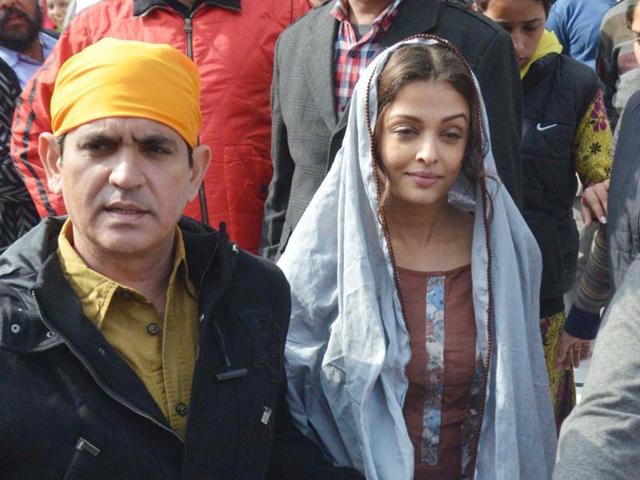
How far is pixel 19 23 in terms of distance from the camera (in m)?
4.64

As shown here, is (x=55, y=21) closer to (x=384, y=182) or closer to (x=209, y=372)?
(x=384, y=182)

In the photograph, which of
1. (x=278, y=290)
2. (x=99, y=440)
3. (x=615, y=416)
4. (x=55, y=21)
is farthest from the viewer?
(x=55, y=21)

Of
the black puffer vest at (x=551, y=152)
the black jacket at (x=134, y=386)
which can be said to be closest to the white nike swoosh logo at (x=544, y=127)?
the black puffer vest at (x=551, y=152)

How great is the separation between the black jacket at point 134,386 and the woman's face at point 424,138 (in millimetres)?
505

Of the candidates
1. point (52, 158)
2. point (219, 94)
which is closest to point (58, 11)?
point (219, 94)

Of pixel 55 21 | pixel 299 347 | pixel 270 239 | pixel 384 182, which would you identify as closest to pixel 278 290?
pixel 299 347

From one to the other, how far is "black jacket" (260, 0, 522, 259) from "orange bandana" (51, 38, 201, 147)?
3.31 feet

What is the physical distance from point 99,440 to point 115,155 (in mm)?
564

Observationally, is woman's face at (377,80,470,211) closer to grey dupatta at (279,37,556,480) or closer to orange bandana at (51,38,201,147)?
grey dupatta at (279,37,556,480)

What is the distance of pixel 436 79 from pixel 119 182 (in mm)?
979

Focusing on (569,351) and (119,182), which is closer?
(119,182)

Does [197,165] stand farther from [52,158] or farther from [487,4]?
[487,4]

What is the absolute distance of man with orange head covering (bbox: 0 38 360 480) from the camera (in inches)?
83.3

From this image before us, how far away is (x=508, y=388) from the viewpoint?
2.73 metres
